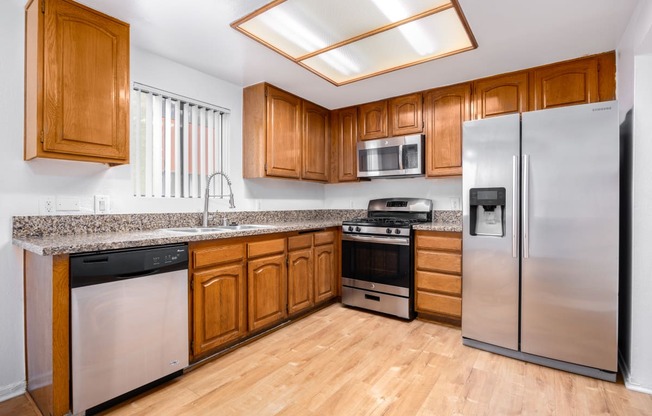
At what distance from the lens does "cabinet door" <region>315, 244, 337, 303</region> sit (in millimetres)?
3251

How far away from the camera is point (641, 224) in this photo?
Answer: 191 centimetres

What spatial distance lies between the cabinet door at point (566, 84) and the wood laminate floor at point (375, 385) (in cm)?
211

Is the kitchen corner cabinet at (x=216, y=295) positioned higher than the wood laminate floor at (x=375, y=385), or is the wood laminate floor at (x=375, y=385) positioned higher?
the kitchen corner cabinet at (x=216, y=295)

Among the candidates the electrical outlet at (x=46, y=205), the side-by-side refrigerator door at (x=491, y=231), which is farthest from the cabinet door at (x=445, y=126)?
the electrical outlet at (x=46, y=205)

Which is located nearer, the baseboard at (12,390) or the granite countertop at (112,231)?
the granite countertop at (112,231)

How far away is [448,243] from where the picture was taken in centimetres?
286

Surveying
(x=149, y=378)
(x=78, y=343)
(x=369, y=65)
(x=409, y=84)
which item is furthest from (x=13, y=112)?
(x=409, y=84)

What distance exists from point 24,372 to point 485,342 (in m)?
3.10

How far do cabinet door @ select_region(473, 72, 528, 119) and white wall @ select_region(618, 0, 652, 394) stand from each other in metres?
0.90

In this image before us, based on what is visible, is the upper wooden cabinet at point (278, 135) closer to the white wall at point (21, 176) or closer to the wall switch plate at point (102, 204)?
the white wall at point (21, 176)

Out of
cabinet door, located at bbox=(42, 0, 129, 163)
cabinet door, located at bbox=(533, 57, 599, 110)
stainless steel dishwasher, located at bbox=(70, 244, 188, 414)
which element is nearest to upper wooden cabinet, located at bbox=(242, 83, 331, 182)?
cabinet door, located at bbox=(42, 0, 129, 163)

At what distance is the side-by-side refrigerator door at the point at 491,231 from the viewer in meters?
2.30

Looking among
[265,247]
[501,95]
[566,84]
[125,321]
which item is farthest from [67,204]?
[566,84]

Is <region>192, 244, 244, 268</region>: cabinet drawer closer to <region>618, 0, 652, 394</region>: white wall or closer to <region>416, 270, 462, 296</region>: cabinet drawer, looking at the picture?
<region>416, 270, 462, 296</region>: cabinet drawer
